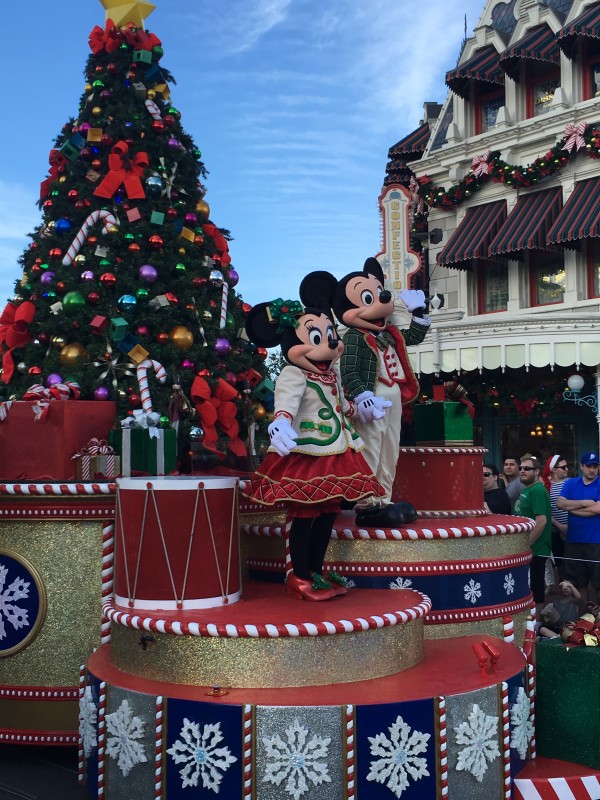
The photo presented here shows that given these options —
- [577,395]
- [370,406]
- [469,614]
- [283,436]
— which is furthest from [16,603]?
[577,395]

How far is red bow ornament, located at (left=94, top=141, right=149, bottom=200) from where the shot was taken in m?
6.84

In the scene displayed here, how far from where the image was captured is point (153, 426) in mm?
5301

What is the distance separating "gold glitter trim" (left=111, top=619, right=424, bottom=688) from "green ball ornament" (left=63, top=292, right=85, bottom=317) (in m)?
3.21

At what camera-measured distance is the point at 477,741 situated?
12.3 ft

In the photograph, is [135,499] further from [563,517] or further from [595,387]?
[595,387]

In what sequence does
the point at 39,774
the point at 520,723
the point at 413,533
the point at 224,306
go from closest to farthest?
the point at 520,723 < the point at 39,774 < the point at 413,533 < the point at 224,306

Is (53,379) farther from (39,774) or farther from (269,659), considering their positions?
(269,659)

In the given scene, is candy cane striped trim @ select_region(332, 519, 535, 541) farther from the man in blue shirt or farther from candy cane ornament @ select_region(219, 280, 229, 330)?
candy cane ornament @ select_region(219, 280, 229, 330)

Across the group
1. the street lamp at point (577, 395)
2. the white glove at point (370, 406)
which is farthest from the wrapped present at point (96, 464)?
the street lamp at point (577, 395)

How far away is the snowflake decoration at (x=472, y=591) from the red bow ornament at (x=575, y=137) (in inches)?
571

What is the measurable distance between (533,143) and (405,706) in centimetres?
1717

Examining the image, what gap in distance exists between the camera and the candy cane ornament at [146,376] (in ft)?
20.4

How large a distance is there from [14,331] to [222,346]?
169cm

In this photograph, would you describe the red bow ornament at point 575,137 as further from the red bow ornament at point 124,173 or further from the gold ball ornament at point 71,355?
the gold ball ornament at point 71,355
